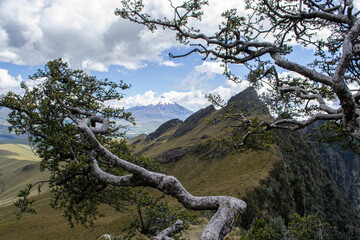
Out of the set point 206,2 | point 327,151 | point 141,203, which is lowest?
point 327,151

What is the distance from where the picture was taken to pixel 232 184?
41.2 m

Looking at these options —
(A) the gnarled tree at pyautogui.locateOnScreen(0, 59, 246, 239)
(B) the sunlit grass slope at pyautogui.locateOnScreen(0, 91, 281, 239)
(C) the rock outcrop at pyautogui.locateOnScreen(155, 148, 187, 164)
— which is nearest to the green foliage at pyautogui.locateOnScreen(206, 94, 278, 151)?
(A) the gnarled tree at pyautogui.locateOnScreen(0, 59, 246, 239)

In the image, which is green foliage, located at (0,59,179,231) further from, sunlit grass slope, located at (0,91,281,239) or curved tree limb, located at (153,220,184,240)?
sunlit grass slope, located at (0,91,281,239)

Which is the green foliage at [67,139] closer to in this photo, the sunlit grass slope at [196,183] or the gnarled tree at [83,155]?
the gnarled tree at [83,155]

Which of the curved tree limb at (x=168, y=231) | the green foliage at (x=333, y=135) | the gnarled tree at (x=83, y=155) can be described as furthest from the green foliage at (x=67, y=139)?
the green foliage at (x=333, y=135)

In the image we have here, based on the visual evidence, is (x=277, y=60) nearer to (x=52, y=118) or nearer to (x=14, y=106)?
(x=52, y=118)

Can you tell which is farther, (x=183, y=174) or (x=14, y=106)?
(x=183, y=174)

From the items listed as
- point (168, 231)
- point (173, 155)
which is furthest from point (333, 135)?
point (173, 155)

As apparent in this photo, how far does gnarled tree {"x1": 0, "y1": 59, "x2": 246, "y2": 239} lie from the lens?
479 cm

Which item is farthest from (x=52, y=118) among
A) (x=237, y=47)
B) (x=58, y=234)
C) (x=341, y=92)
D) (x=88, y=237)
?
(x=58, y=234)

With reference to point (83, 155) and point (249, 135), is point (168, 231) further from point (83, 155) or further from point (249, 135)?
point (249, 135)

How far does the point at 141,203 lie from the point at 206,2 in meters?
11.3

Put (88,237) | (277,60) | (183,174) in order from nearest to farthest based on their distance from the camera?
(277,60) → (88,237) → (183,174)

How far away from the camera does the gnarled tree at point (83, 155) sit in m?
4.79
